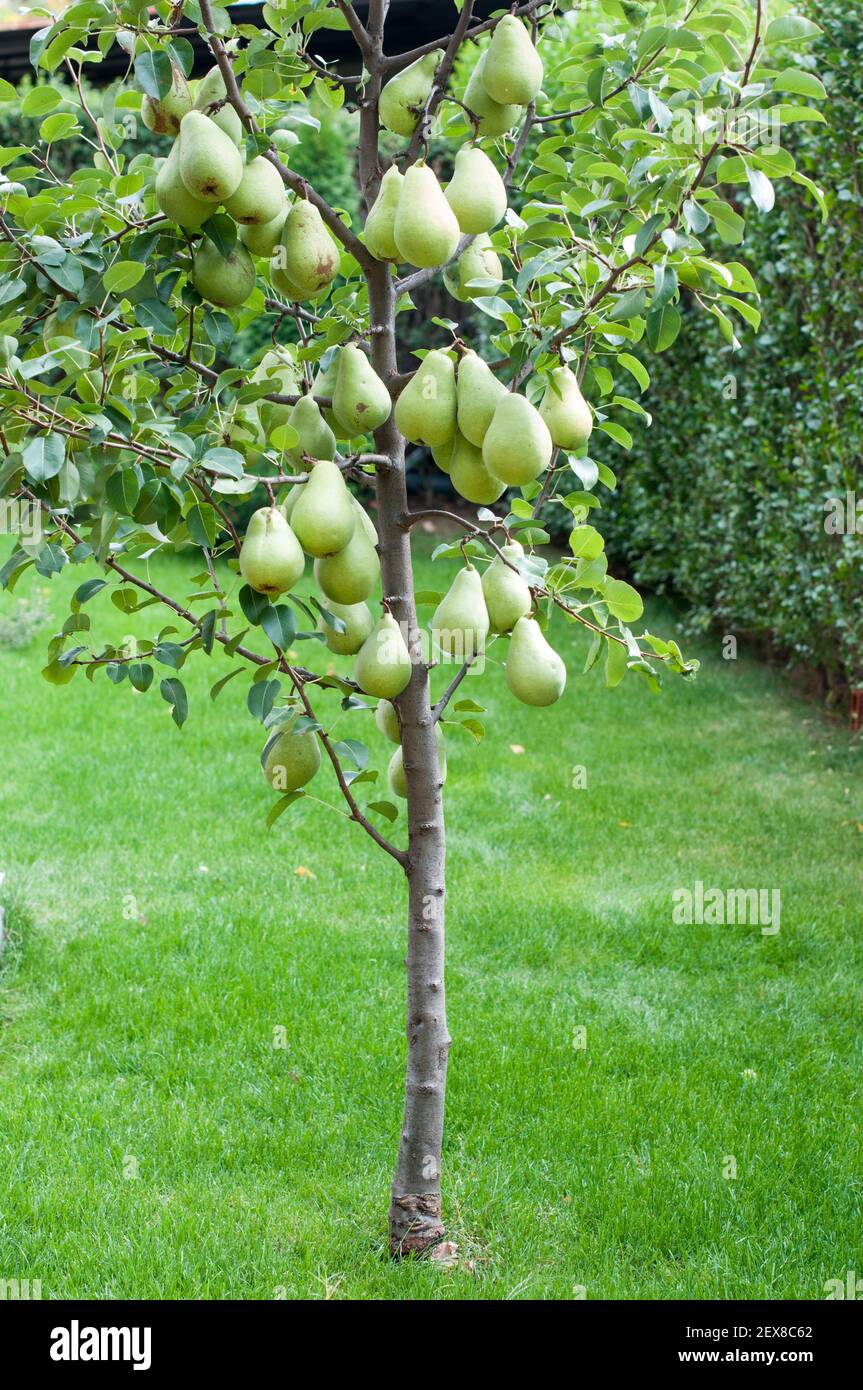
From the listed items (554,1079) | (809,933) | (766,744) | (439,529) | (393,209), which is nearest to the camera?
(393,209)

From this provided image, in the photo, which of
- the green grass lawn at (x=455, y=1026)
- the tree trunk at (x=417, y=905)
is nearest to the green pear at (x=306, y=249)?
the tree trunk at (x=417, y=905)

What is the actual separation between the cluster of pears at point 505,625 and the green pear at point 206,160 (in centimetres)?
64

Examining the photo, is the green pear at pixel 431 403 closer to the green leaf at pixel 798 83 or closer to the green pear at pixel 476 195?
the green pear at pixel 476 195

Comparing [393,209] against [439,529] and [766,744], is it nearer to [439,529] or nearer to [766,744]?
[766,744]

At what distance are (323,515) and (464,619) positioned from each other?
0.91ft

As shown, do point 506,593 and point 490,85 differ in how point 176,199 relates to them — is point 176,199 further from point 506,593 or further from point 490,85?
point 506,593

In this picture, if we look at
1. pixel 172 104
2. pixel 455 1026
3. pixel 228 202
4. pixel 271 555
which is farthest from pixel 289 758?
pixel 455 1026

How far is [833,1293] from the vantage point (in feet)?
7.77

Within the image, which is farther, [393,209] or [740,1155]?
[740,1155]

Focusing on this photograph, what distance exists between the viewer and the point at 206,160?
1654mm

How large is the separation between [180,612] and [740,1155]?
1.73 m

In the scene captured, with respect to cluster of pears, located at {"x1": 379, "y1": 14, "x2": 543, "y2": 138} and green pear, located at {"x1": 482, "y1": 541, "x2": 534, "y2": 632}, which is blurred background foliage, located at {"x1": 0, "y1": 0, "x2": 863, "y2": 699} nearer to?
cluster of pears, located at {"x1": 379, "y1": 14, "x2": 543, "y2": 138}

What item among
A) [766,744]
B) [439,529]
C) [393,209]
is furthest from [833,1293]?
[439,529]

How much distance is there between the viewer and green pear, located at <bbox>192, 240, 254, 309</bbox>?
6.16 feet
